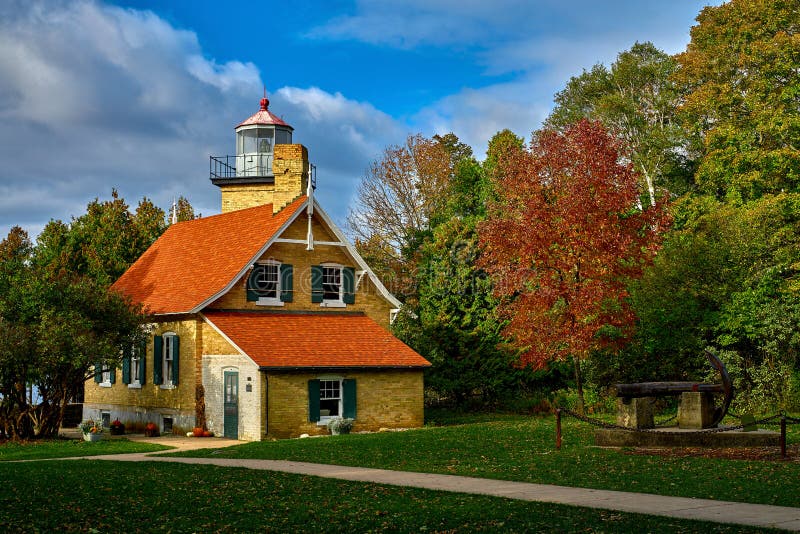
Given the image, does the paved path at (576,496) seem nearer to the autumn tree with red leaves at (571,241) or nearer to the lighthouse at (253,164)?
the autumn tree with red leaves at (571,241)

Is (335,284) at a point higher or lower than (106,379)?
higher

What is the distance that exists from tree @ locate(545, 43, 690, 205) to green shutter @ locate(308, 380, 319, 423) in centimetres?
2288

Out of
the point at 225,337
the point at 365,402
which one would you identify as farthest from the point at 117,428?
the point at 365,402

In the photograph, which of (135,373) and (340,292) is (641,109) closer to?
(340,292)

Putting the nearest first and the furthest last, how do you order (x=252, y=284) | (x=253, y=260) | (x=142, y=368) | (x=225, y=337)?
(x=225, y=337) → (x=253, y=260) → (x=252, y=284) → (x=142, y=368)

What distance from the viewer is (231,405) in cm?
2998

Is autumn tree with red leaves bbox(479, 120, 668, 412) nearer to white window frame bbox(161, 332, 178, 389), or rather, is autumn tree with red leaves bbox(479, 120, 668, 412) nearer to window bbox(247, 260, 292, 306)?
window bbox(247, 260, 292, 306)

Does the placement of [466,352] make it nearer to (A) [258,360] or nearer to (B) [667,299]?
(B) [667,299]

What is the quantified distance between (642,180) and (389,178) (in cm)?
1380

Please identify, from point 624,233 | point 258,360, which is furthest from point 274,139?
point 624,233

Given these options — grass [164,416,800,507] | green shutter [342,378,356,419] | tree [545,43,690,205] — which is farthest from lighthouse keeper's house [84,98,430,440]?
tree [545,43,690,205]

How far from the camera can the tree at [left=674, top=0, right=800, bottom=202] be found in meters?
34.4

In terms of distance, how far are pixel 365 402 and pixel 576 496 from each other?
685 inches

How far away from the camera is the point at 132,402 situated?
36000 millimetres
